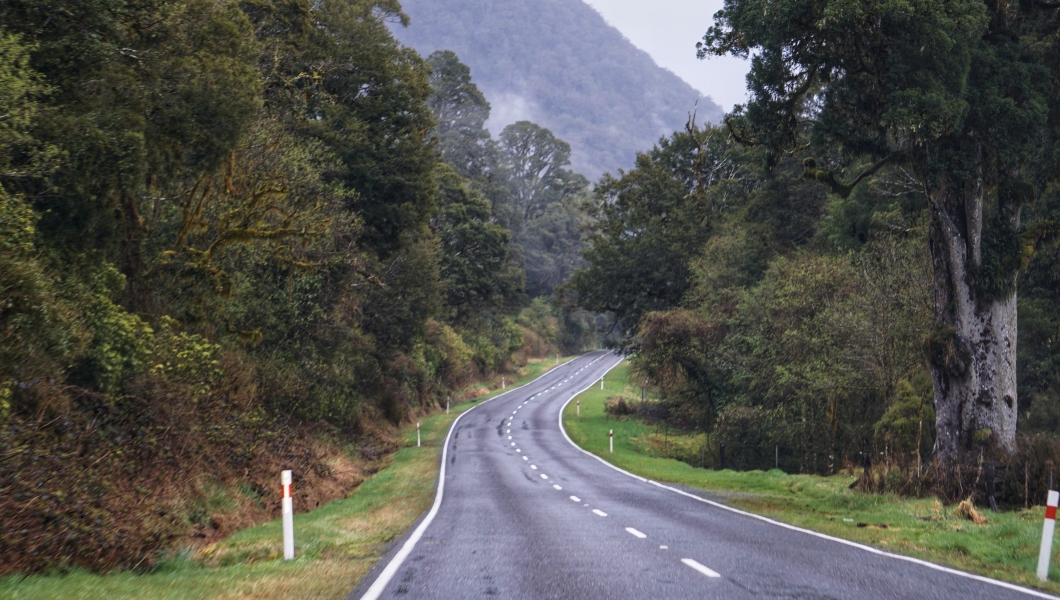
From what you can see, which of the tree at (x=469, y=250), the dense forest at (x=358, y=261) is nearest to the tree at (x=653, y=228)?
the dense forest at (x=358, y=261)

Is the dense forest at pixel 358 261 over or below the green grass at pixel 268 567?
over

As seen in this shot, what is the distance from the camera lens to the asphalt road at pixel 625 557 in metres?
7.68

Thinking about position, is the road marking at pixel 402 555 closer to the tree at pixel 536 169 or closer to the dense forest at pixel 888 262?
the dense forest at pixel 888 262

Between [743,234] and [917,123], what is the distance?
22.2 m

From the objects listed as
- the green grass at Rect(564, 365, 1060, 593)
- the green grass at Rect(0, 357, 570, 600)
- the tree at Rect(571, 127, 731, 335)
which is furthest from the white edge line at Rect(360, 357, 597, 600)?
the tree at Rect(571, 127, 731, 335)

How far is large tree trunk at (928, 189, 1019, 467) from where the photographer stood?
16766 millimetres

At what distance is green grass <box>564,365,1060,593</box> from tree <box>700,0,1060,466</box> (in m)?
2.39

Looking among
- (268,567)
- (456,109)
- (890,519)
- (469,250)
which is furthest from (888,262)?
(456,109)

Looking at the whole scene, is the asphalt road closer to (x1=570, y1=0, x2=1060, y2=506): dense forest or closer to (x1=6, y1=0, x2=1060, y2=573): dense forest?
(x1=6, y1=0, x2=1060, y2=573): dense forest

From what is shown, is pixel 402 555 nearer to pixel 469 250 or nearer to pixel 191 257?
pixel 191 257

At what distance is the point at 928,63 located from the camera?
1577cm

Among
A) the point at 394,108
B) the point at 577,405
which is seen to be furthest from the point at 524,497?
the point at 577,405

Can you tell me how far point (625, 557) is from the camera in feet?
31.4

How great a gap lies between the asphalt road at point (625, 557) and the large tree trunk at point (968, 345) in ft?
17.7
